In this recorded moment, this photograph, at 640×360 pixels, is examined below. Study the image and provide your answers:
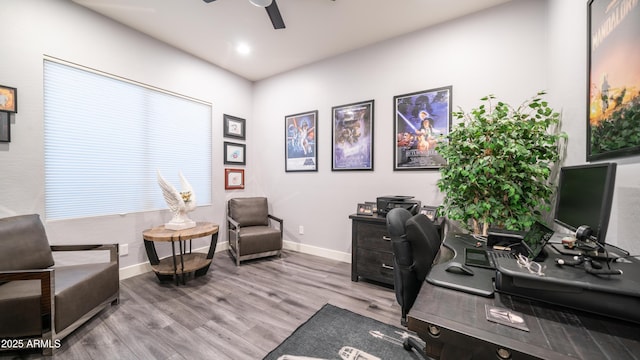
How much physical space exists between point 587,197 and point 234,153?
4.16 m

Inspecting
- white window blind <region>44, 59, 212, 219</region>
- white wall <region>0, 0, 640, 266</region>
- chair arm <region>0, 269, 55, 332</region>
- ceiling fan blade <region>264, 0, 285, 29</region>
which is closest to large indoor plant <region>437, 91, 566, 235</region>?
white wall <region>0, 0, 640, 266</region>

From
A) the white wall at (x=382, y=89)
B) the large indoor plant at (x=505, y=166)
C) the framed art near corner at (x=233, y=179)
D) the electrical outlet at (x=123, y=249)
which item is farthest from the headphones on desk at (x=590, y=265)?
the framed art near corner at (x=233, y=179)

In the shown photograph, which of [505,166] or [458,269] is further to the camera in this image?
[505,166]

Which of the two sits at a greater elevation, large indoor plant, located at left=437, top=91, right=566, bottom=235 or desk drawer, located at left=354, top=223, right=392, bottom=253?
large indoor plant, located at left=437, top=91, right=566, bottom=235

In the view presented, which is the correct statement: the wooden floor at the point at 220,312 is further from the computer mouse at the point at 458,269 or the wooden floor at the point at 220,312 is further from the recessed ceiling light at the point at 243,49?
the recessed ceiling light at the point at 243,49

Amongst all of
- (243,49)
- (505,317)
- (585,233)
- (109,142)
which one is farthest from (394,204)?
(109,142)

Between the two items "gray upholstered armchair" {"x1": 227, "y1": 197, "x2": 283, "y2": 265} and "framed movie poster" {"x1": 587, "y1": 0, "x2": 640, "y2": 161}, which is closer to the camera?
"framed movie poster" {"x1": 587, "y1": 0, "x2": 640, "y2": 161}

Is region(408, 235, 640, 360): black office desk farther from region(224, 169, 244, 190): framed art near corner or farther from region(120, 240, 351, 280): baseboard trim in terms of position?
region(224, 169, 244, 190): framed art near corner

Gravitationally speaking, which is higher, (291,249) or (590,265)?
(590,265)

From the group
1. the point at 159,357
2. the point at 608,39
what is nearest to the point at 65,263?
the point at 159,357

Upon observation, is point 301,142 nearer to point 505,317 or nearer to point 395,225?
point 395,225

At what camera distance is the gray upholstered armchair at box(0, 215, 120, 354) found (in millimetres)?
1613

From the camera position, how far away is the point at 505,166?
6.57 ft

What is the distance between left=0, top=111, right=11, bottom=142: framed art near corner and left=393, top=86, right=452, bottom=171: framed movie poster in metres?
3.92
